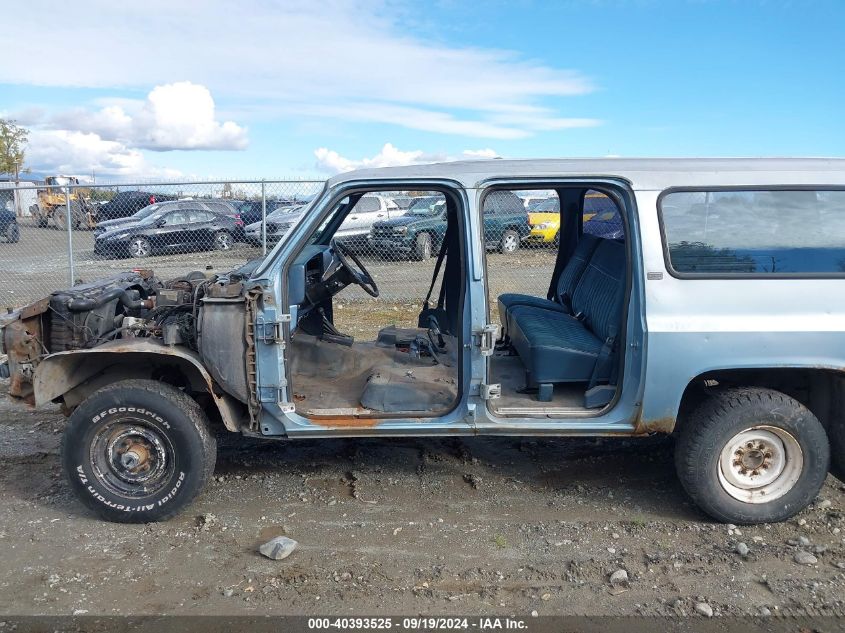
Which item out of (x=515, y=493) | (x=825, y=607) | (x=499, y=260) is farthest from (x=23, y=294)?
(x=825, y=607)

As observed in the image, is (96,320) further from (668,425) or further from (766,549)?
(766,549)

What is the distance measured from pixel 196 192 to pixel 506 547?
8.85 m

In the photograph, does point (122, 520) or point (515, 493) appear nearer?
point (122, 520)

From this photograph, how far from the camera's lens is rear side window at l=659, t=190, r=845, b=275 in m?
3.89

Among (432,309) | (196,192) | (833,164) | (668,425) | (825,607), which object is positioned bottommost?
(825,607)

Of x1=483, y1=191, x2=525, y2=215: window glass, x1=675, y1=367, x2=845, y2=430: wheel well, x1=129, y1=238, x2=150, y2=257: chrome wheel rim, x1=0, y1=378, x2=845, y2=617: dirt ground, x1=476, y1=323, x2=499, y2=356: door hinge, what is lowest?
x1=0, y1=378, x2=845, y2=617: dirt ground

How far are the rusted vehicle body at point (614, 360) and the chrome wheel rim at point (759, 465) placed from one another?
10 millimetres

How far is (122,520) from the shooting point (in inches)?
159

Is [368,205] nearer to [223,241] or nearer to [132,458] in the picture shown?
[132,458]

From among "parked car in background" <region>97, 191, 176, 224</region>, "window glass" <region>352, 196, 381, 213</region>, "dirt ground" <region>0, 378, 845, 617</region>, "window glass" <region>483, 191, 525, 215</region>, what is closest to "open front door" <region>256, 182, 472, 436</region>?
"dirt ground" <region>0, 378, 845, 617</region>

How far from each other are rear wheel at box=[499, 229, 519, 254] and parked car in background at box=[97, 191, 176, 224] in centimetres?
673

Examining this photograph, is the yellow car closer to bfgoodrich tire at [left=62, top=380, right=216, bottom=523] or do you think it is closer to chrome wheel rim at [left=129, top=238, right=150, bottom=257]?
chrome wheel rim at [left=129, top=238, right=150, bottom=257]

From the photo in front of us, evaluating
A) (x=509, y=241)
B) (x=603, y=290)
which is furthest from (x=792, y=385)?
(x=509, y=241)

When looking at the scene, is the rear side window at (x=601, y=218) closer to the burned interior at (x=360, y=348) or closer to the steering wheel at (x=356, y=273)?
the burned interior at (x=360, y=348)
